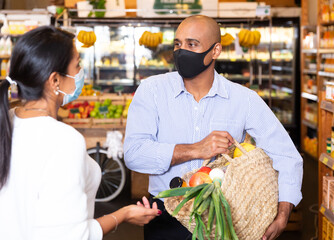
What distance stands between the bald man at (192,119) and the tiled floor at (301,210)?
8.06 feet

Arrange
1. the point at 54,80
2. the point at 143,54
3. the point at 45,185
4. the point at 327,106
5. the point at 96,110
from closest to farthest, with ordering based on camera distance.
→ the point at 45,185 < the point at 54,80 < the point at 327,106 < the point at 96,110 < the point at 143,54

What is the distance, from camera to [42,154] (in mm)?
1562

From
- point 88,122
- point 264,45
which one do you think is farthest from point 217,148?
point 264,45

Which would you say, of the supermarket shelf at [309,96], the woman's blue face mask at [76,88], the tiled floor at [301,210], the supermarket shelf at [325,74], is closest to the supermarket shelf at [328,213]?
the tiled floor at [301,210]

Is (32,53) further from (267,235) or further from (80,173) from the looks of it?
(267,235)

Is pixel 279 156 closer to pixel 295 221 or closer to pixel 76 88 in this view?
pixel 76 88

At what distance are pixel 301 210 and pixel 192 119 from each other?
2975mm

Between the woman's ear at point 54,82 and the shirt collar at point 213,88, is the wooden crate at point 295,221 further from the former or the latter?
the woman's ear at point 54,82

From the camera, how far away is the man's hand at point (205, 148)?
2.04 metres

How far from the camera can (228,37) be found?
A: 22.5 feet

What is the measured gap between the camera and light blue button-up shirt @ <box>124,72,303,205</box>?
2201mm

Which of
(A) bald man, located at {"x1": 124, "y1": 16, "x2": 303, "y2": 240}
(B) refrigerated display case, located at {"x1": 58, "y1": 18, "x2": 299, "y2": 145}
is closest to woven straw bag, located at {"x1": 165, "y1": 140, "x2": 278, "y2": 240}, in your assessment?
(A) bald man, located at {"x1": 124, "y1": 16, "x2": 303, "y2": 240}

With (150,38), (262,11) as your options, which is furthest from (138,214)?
(262,11)

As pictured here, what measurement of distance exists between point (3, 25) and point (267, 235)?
6745 mm
